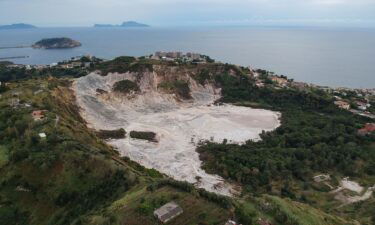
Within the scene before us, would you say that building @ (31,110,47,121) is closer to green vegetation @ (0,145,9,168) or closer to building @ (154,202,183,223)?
green vegetation @ (0,145,9,168)

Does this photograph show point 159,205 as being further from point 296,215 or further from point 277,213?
point 296,215

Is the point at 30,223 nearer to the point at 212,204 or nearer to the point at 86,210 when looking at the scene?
the point at 86,210

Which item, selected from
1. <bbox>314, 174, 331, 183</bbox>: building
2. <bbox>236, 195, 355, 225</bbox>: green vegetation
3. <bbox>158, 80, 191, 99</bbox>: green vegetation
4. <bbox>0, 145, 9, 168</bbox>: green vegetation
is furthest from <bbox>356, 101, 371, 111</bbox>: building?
<bbox>0, 145, 9, 168</bbox>: green vegetation

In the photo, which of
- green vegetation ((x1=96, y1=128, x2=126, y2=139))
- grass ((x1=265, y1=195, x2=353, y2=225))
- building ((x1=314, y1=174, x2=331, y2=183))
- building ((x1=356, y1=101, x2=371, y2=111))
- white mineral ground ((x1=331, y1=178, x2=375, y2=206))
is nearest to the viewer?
grass ((x1=265, y1=195, x2=353, y2=225))

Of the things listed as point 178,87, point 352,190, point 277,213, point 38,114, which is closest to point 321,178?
point 352,190

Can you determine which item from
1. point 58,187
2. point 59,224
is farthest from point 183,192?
point 58,187
